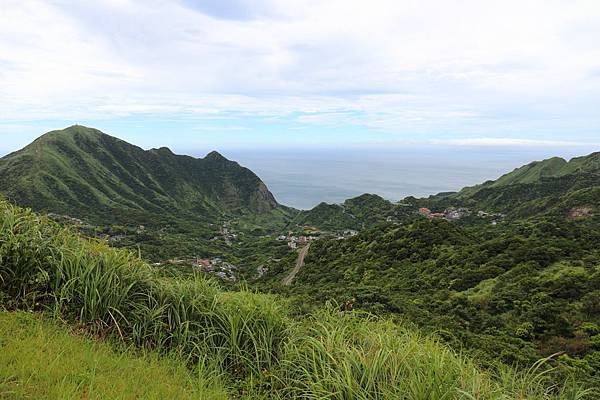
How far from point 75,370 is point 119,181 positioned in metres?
150

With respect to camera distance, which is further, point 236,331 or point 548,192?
point 548,192

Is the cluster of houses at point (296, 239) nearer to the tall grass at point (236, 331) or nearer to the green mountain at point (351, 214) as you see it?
the green mountain at point (351, 214)

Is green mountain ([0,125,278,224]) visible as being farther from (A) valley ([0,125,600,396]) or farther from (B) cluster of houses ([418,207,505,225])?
(B) cluster of houses ([418,207,505,225])

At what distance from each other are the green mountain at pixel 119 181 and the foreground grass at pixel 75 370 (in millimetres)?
82001

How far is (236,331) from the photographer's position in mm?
3625

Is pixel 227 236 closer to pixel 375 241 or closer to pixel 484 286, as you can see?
pixel 375 241

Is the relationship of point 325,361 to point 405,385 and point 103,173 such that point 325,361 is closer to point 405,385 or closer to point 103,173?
point 405,385

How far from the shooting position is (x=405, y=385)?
2.80m

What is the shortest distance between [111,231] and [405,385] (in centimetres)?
8669

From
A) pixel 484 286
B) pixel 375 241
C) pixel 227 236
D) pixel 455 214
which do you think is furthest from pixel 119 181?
pixel 484 286

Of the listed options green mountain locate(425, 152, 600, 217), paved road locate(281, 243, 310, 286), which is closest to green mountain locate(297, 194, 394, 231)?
green mountain locate(425, 152, 600, 217)

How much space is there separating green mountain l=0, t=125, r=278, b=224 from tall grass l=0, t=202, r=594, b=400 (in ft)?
266

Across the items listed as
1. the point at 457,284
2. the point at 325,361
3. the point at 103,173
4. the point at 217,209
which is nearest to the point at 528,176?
the point at 457,284

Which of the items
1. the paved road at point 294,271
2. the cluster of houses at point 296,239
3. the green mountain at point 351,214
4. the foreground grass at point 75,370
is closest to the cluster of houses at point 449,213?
the green mountain at point 351,214
